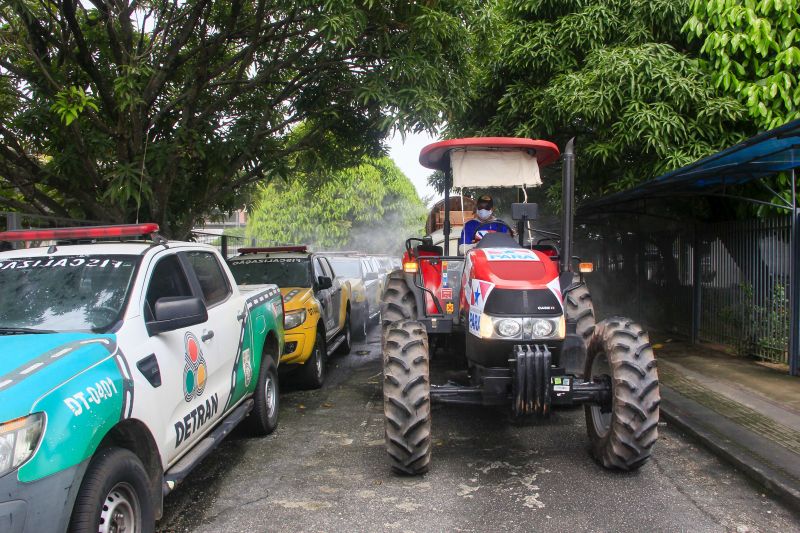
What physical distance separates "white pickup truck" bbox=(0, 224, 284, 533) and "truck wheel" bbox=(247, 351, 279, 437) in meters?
0.18

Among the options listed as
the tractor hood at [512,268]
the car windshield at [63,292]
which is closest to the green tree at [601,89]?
the tractor hood at [512,268]

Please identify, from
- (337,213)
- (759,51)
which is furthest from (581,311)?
(337,213)

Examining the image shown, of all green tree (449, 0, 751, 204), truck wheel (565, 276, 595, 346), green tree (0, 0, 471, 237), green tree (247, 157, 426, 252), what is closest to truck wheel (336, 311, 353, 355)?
green tree (0, 0, 471, 237)

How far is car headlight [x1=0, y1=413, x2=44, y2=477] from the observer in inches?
99.9

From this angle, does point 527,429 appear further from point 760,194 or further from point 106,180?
point 106,180

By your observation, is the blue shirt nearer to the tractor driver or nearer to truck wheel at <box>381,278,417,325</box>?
the tractor driver

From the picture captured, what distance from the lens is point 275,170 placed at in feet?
33.3

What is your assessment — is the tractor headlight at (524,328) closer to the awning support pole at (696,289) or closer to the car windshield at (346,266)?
the awning support pole at (696,289)

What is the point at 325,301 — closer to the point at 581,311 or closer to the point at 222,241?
the point at 581,311

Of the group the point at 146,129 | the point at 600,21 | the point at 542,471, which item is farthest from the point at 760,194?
the point at 146,129

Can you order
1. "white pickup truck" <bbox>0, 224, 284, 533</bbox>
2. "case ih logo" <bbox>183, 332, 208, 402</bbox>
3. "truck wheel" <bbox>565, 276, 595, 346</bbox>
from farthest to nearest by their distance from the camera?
"truck wheel" <bbox>565, 276, 595, 346</bbox> < "case ih logo" <bbox>183, 332, 208, 402</bbox> < "white pickup truck" <bbox>0, 224, 284, 533</bbox>

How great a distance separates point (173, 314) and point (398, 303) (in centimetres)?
296

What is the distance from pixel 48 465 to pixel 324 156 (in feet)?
32.4

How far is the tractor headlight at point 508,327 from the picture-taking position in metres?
4.76
